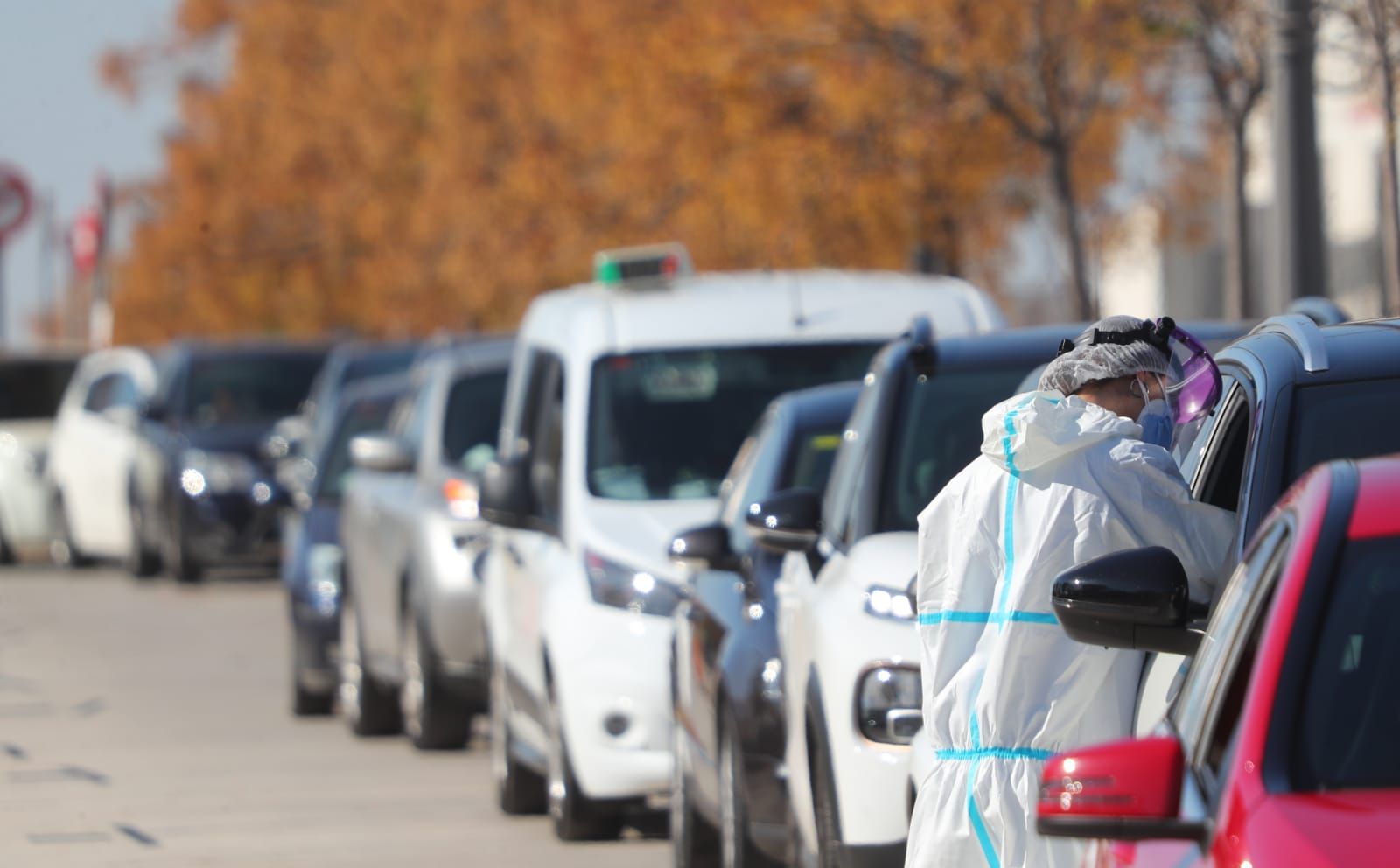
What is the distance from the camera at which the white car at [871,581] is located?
23.4 ft

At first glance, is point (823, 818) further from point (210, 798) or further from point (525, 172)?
point (525, 172)

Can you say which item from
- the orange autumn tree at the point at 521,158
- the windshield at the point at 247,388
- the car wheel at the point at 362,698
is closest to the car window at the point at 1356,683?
the car wheel at the point at 362,698

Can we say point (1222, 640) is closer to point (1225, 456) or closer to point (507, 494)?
point (1225, 456)

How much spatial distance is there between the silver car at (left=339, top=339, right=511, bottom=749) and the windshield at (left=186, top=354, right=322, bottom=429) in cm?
1175

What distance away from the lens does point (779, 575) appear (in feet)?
29.2

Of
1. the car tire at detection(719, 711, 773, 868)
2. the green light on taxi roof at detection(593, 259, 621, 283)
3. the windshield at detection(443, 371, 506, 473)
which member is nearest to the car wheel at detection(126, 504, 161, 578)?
the windshield at detection(443, 371, 506, 473)

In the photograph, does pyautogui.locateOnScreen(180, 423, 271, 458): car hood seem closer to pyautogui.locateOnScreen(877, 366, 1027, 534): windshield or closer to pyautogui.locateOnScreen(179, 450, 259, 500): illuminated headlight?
pyautogui.locateOnScreen(179, 450, 259, 500): illuminated headlight

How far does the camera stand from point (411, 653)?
13.7m

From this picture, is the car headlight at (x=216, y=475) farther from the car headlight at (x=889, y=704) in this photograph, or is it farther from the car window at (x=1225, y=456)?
the car window at (x=1225, y=456)

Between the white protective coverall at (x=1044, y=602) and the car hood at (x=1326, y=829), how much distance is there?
1.53 meters

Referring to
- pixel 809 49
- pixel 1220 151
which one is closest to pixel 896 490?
pixel 809 49

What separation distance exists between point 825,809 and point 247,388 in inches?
832

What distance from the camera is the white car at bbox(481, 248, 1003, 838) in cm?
1023

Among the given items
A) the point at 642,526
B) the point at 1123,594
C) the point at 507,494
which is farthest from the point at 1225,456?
the point at 507,494
